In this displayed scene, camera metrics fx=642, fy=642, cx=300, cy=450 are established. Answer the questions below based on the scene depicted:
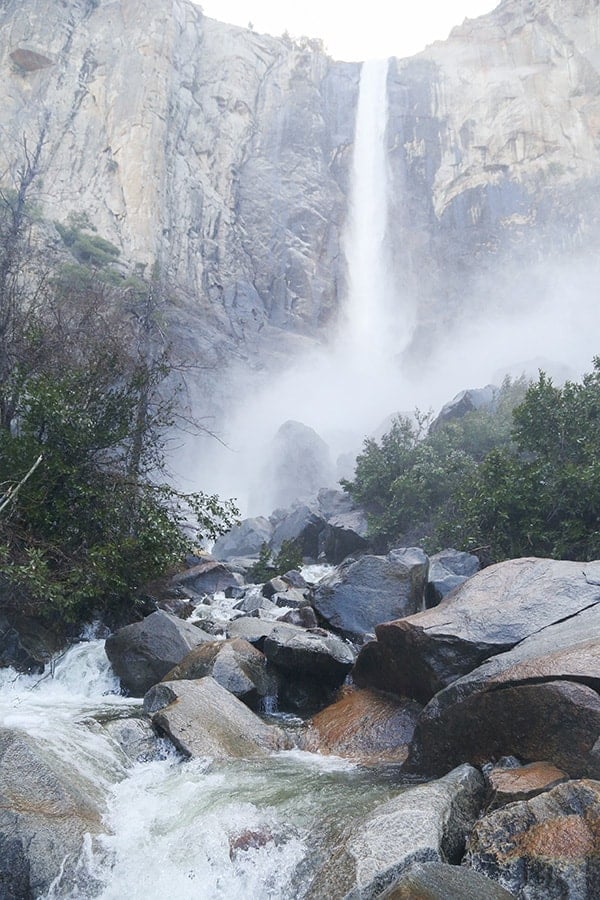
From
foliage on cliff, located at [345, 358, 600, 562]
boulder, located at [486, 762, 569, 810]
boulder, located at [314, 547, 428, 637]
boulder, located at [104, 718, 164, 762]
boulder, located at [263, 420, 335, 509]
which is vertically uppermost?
boulder, located at [263, 420, 335, 509]

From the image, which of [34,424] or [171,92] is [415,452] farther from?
[171,92]

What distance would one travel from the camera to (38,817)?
474 cm

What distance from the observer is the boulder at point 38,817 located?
4.42 m

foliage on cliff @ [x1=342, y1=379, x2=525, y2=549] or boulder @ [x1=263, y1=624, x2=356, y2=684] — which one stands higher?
foliage on cliff @ [x1=342, y1=379, x2=525, y2=549]

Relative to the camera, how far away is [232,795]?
5.76 metres

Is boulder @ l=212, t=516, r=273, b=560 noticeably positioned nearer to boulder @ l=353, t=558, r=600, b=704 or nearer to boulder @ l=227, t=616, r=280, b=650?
boulder @ l=227, t=616, r=280, b=650

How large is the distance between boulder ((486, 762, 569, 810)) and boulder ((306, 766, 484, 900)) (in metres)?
0.19

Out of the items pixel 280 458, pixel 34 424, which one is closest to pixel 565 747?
pixel 34 424

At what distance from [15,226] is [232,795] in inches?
455

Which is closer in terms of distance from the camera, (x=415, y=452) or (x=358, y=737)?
(x=358, y=737)

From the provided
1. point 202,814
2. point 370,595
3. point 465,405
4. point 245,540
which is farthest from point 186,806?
point 465,405

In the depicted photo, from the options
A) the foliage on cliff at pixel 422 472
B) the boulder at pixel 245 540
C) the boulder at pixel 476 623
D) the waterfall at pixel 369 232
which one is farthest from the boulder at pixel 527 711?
the waterfall at pixel 369 232

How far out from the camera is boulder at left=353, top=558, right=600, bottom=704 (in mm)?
7359

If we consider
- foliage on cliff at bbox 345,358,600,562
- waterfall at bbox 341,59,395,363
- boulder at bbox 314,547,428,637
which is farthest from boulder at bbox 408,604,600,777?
waterfall at bbox 341,59,395,363
